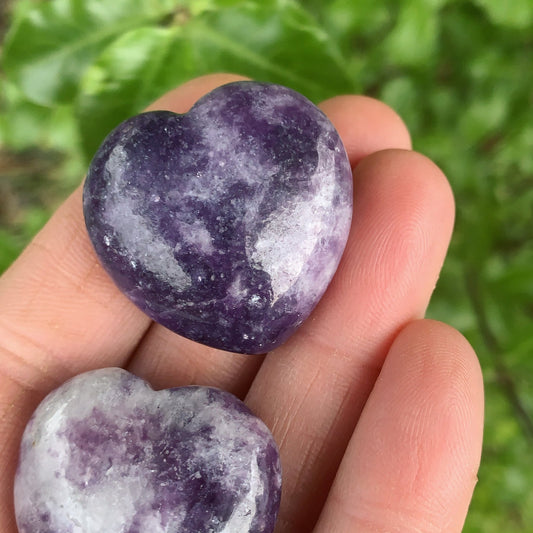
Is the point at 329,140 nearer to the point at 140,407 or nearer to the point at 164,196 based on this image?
the point at 164,196

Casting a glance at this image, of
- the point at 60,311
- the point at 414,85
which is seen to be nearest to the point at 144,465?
the point at 60,311

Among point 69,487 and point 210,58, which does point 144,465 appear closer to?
point 69,487

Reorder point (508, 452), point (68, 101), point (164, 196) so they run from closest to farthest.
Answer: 1. point (164, 196)
2. point (68, 101)
3. point (508, 452)

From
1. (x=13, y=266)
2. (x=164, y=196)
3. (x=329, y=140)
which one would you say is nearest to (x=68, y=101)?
(x=13, y=266)

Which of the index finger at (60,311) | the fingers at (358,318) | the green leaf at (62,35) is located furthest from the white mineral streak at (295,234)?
the green leaf at (62,35)

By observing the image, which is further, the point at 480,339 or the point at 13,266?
the point at 480,339

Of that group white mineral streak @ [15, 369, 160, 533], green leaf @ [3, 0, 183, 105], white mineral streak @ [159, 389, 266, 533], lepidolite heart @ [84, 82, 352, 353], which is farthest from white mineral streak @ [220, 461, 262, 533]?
green leaf @ [3, 0, 183, 105]

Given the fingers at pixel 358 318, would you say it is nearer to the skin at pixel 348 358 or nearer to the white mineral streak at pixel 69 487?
the skin at pixel 348 358
